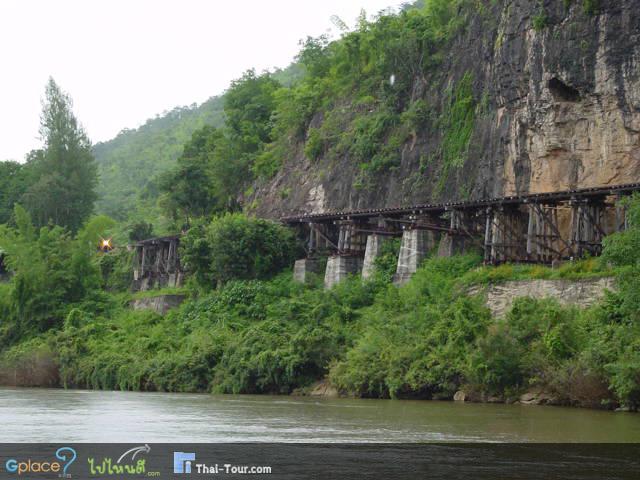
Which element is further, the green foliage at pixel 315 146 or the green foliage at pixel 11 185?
the green foliage at pixel 11 185

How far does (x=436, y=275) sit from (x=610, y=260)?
1293cm

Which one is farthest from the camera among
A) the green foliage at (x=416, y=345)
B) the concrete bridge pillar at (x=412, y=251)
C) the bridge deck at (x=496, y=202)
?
the concrete bridge pillar at (x=412, y=251)

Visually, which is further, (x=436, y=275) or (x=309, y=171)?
(x=309, y=171)

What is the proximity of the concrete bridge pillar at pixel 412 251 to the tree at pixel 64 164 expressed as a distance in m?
48.2

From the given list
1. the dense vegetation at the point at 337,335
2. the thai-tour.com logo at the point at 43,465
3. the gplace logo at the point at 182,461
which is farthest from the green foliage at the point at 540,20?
the thai-tour.com logo at the point at 43,465

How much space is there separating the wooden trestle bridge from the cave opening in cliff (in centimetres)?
514

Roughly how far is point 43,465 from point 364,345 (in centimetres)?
2385

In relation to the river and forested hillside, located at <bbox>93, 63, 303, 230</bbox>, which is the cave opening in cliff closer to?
the river

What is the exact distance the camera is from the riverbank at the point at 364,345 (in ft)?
119

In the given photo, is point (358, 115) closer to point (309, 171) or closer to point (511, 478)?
point (309, 171)

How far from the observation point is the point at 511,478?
19141 millimetres

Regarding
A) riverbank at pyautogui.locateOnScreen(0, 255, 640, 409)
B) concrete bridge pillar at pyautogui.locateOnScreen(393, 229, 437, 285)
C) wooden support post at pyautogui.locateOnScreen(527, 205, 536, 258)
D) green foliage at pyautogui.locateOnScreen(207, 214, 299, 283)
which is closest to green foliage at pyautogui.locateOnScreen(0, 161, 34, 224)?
riverbank at pyautogui.locateOnScreen(0, 255, 640, 409)

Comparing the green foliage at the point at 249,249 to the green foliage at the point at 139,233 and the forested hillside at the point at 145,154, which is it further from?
the forested hillside at the point at 145,154

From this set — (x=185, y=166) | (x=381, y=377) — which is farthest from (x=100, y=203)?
(x=381, y=377)
